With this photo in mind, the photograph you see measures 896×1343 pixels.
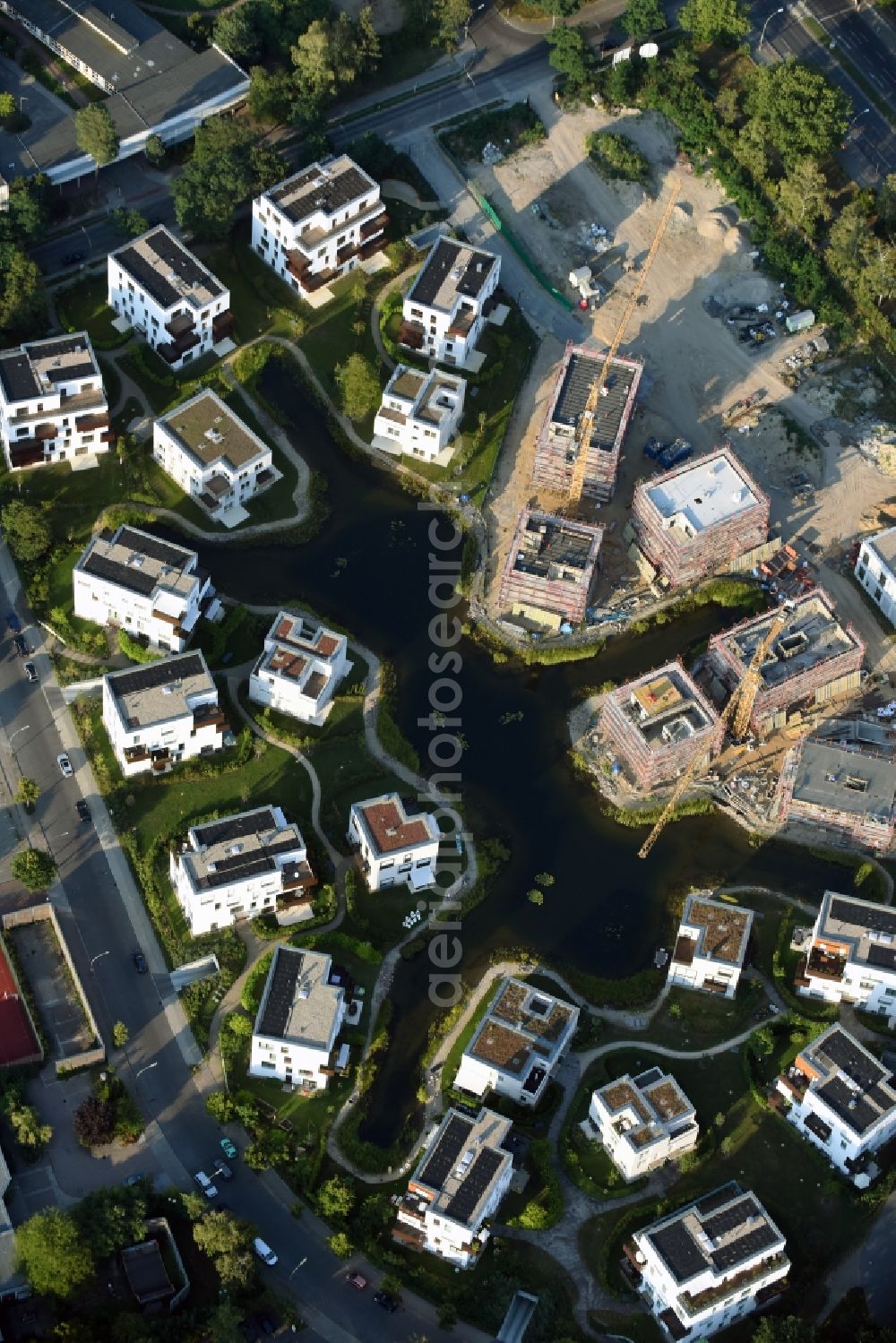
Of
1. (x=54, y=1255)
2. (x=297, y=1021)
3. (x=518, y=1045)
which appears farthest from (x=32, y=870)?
(x=518, y=1045)

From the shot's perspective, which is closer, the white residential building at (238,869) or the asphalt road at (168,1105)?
the asphalt road at (168,1105)

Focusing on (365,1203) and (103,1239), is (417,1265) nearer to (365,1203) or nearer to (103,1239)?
(365,1203)

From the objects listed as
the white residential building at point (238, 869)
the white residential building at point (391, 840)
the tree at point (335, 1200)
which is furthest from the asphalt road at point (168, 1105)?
the white residential building at point (391, 840)

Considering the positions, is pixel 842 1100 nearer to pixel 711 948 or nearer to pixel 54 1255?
pixel 711 948

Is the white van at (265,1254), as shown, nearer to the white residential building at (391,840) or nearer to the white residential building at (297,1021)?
the white residential building at (297,1021)

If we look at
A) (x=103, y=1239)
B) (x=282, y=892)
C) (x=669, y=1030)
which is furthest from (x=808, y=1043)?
(x=103, y=1239)

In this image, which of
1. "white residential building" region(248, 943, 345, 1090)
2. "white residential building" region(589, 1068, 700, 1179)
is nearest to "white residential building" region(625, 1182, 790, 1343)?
"white residential building" region(589, 1068, 700, 1179)
